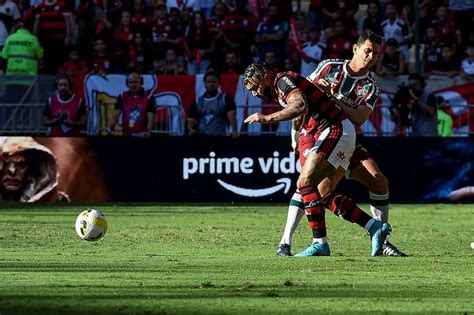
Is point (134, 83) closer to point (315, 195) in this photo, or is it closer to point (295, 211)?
point (295, 211)

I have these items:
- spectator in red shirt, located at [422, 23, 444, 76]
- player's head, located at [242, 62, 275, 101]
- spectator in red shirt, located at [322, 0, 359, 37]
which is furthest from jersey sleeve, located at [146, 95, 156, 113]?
player's head, located at [242, 62, 275, 101]

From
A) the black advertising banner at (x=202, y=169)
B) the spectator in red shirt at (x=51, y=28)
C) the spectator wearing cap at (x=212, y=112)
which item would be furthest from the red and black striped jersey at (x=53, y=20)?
the spectator wearing cap at (x=212, y=112)

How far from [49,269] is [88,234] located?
2.53 metres

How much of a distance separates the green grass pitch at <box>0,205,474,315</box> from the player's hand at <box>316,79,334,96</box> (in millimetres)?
1694

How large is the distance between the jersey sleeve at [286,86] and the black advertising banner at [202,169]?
35.3 feet

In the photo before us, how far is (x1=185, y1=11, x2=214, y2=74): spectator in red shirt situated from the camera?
2692 cm

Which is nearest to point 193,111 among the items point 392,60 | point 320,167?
point 392,60

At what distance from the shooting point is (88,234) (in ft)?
46.0

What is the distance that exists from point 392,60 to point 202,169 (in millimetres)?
5019

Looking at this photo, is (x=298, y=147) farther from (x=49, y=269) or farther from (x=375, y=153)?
(x=375, y=153)

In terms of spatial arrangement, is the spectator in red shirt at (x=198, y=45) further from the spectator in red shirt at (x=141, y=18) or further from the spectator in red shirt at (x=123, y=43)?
the spectator in red shirt at (x=123, y=43)

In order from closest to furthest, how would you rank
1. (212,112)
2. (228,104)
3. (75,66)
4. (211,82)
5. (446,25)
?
(211,82) → (228,104) → (212,112) → (75,66) → (446,25)

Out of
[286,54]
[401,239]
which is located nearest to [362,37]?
[401,239]

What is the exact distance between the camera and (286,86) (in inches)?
504
